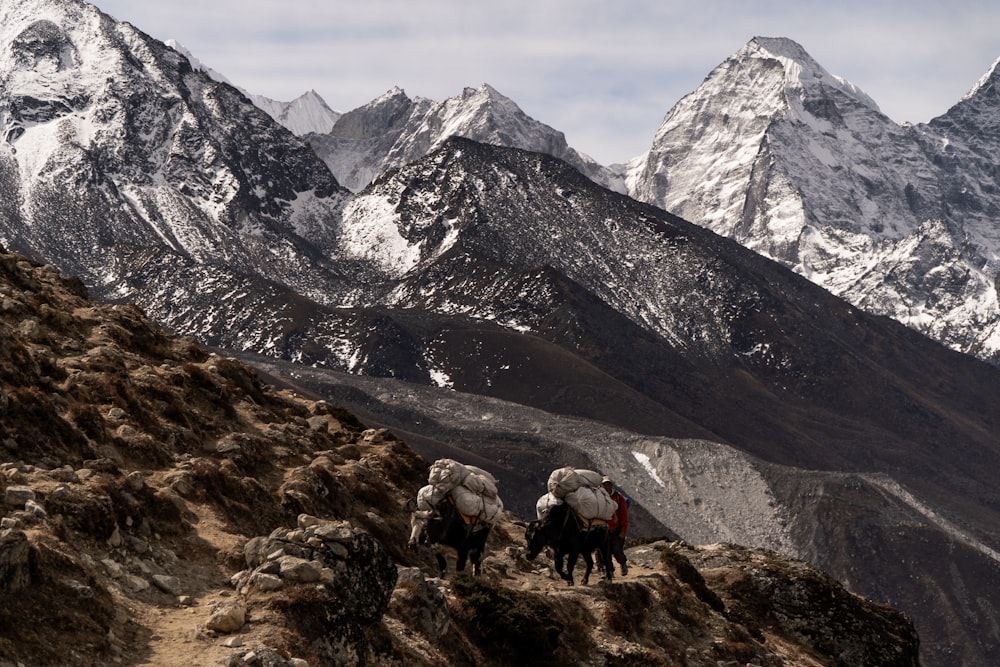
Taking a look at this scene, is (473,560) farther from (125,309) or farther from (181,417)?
(125,309)

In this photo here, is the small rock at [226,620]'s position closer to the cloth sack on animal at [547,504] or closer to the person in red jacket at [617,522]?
the cloth sack on animal at [547,504]

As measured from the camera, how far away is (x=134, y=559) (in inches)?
1032

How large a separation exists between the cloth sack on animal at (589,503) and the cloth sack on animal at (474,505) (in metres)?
2.84

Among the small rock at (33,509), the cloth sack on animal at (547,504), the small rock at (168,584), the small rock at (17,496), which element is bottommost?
the small rock at (168,584)

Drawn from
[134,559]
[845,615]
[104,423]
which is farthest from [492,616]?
[845,615]

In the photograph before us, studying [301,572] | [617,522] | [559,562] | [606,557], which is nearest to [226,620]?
[301,572]

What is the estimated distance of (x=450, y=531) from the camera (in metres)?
32.6

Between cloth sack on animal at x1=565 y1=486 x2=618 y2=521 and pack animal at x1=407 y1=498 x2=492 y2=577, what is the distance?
3045 millimetres

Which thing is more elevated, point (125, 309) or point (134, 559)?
point (125, 309)

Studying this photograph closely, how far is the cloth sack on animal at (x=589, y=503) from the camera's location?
114 ft

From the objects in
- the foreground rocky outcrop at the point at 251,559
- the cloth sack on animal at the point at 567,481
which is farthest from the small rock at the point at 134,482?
the cloth sack on animal at the point at 567,481

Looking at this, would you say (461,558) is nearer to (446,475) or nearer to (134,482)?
(446,475)

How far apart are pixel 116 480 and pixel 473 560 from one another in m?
9.26

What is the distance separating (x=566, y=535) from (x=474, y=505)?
12.7ft
